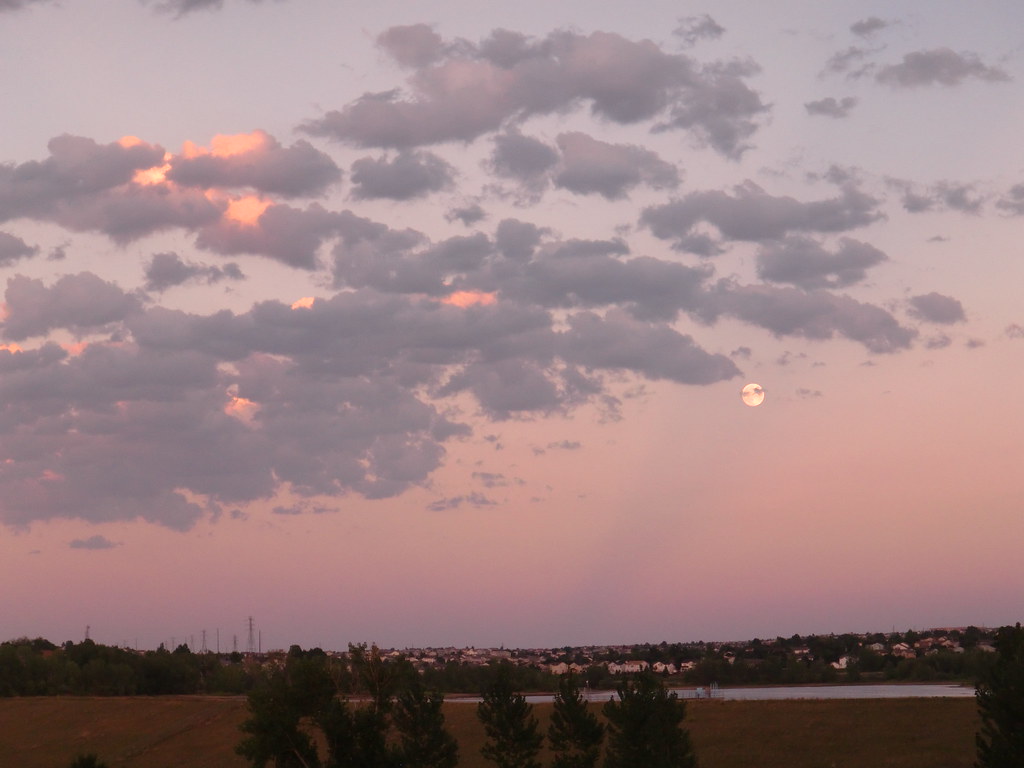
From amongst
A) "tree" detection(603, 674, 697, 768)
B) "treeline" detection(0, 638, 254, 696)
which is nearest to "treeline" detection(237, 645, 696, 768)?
"tree" detection(603, 674, 697, 768)

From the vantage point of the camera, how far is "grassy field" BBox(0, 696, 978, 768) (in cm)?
7550

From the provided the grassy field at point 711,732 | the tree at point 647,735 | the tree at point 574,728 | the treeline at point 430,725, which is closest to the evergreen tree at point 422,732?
the treeline at point 430,725

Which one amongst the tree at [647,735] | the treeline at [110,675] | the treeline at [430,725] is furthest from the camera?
the treeline at [110,675]

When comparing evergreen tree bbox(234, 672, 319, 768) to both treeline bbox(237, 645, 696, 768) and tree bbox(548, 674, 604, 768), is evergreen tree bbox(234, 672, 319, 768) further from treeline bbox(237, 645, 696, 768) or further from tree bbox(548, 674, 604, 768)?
tree bbox(548, 674, 604, 768)

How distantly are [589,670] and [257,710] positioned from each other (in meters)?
99.8

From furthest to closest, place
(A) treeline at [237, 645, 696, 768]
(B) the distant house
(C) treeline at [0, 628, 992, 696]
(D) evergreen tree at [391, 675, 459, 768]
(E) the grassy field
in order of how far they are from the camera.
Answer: (B) the distant house, (C) treeline at [0, 628, 992, 696], (E) the grassy field, (D) evergreen tree at [391, 675, 459, 768], (A) treeline at [237, 645, 696, 768]

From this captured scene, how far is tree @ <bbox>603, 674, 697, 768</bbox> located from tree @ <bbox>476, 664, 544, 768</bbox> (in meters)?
7.11

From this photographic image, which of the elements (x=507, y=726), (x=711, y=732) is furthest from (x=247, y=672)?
(x=507, y=726)

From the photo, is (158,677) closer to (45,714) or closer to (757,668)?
(45,714)

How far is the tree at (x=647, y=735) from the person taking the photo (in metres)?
61.8

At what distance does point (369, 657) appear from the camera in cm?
7869

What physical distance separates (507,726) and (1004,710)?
28.8 m

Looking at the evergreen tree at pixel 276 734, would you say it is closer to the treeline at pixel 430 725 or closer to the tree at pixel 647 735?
the treeline at pixel 430 725

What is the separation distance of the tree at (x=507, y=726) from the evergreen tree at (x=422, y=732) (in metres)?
2.44
